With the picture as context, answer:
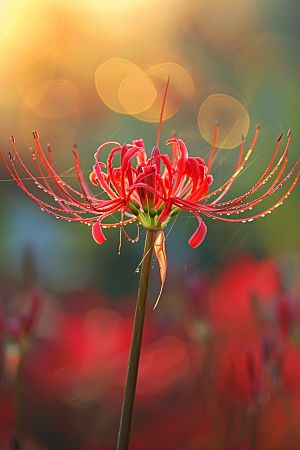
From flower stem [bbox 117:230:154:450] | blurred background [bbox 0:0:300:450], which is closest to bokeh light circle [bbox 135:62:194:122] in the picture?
blurred background [bbox 0:0:300:450]

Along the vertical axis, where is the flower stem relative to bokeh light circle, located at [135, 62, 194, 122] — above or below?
below

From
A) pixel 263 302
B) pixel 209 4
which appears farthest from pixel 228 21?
pixel 263 302

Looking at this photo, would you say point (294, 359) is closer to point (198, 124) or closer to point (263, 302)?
point (263, 302)

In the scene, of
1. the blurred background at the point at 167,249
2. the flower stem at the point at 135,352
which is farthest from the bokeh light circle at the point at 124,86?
the flower stem at the point at 135,352

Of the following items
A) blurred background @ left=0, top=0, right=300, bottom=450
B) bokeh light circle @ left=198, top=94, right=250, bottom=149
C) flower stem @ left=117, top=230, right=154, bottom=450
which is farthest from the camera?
bokeh light circle @ left=198, top=94, right=250, bottom=149

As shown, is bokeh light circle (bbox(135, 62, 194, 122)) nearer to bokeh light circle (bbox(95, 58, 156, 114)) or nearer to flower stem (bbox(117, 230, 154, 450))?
bokeh light circle (bbox(95, 58, 156, 114))

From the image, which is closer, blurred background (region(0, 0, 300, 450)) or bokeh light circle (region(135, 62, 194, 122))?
blurred background (region(0, 0, 300, 450))

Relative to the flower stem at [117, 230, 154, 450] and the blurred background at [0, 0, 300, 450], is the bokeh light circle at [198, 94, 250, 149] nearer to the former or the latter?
the blurred background at [0, 0, 300, 450]

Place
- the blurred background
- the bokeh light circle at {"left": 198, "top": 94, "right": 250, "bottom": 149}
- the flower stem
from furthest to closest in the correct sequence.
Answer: the bokeh light circle at {"left": 198, "top": 94, "right": 250, "bottom": 149}, the blurred background, the flower stem
